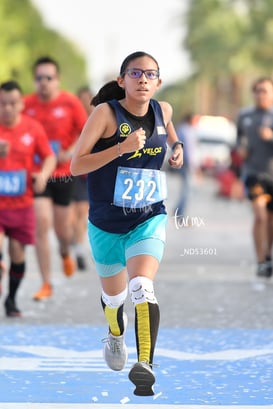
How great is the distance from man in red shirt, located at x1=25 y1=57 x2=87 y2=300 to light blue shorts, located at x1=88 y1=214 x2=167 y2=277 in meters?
3.92

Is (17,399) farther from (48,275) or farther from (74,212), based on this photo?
(74,212)

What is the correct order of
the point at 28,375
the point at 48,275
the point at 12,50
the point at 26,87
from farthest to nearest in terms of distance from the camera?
the point at 26,87 < the point at 12,50 < the point at 48,275 < the point at 28,375

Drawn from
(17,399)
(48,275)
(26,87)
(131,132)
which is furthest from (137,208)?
(26,87)

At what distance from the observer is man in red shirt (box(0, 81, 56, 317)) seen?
943cm

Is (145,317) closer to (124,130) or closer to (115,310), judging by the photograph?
(115,310)

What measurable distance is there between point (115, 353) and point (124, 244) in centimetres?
63

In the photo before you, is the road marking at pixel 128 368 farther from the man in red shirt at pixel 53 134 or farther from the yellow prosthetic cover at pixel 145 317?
the man in red shirt at pixel 53 134

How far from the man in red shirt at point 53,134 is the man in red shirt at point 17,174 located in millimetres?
907

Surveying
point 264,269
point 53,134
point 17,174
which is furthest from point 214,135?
point 17,174

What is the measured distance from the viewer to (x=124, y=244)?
21.7ft

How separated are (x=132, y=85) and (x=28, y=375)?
177 centimetres

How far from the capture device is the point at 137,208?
6543 millimetres

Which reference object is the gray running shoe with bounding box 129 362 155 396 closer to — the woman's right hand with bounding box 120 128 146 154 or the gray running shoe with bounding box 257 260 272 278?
the woman's right hand with bounding box 120 128 146 154

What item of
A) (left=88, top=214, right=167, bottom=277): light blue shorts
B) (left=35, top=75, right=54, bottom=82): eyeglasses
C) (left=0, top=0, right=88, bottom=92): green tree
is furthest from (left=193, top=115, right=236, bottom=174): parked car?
(left=88, top=214, right=167, bottom=277): light blue shorts
